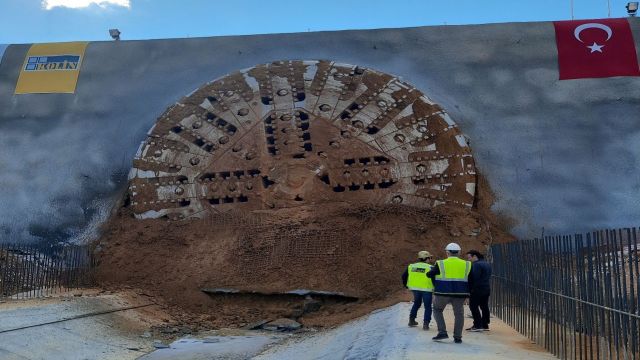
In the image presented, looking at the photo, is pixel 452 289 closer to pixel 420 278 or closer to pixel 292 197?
pixel 420 278

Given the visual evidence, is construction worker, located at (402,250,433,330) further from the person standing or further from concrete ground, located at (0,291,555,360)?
the person standing

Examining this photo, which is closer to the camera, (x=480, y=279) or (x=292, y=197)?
(x=480, y=279)

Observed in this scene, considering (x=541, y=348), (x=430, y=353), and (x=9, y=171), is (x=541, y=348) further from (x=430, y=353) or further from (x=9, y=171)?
(x=9, y=171)


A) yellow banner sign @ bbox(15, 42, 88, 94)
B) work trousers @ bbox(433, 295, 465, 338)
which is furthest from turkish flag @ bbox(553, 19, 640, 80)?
yellow banner sign @ bbox(15, 42, 88, 94)

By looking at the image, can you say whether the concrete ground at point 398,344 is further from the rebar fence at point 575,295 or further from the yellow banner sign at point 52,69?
the yellow banner sign at point 52,69

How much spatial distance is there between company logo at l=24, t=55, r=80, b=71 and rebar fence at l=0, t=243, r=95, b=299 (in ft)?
22.6

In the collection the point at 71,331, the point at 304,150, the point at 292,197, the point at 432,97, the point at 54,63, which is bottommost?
the point at 71,331

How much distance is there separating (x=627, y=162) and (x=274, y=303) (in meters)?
10.3

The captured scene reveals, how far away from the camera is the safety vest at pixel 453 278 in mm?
7949

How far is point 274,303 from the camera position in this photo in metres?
14.7

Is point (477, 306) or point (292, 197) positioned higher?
point (292, 197)

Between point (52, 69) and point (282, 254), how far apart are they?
11.0 meters

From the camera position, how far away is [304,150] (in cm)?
1781

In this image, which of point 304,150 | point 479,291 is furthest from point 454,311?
point 304,150
